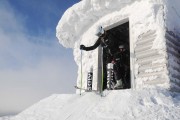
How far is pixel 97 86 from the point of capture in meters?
8.86

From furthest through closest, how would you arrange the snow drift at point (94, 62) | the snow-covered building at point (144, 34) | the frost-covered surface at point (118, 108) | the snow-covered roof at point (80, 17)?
the snow-covered roof at point (80, 17), the snow-covered building at point (144, 34), the snow drift at point (94, 62), the frost-covered surface at point (118, 108)

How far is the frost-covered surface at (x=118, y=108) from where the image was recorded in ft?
14.9

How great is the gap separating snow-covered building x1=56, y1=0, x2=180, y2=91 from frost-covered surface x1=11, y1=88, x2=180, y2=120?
3.54ft

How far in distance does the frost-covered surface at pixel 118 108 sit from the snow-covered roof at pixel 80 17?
366 cm

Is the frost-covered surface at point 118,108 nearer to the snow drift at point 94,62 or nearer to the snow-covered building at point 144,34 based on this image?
the snow drift at point 94,62

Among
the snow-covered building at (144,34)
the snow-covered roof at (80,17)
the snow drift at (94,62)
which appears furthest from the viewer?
the snow-covered roof at (80,17)

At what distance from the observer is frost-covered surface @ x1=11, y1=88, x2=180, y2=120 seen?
4.53 m

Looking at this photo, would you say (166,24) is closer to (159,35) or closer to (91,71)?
(159,35)

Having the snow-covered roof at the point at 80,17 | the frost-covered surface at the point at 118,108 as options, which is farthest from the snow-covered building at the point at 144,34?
the frost-covered surface at the point at 118,108

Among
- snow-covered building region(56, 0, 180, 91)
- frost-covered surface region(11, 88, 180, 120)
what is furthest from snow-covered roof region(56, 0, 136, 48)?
frost-covered surface region(11, 88, 180, 120)

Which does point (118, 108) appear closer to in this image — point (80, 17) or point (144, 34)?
A: point (144, 34)

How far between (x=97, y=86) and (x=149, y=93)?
357 cm

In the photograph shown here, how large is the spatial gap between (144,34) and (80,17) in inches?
131

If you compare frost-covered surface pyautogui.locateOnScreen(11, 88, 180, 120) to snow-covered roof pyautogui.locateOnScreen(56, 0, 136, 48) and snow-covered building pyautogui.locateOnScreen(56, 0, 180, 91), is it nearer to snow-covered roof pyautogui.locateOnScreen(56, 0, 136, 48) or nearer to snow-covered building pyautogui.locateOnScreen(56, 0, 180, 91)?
snow-covered building pyautogui.locateOnScreen(56, 0, 180, 91)
